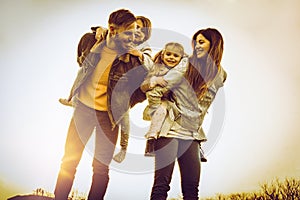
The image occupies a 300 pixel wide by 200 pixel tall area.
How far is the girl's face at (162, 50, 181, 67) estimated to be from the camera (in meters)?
2.60

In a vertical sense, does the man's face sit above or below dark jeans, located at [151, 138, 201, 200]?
above

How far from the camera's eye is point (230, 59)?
8.92 feet

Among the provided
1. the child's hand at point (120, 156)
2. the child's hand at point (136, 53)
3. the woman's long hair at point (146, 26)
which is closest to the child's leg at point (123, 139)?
the child's hand at point (120, 156)

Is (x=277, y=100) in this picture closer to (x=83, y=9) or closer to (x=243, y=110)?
(x=243, y=110)

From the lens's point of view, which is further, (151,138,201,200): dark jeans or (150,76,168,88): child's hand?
(150,76,168,88): child's hand

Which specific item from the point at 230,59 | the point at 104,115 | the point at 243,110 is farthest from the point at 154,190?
the point at 230,59

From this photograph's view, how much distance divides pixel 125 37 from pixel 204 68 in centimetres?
49

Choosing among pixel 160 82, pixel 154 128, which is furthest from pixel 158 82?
pixel 154 128

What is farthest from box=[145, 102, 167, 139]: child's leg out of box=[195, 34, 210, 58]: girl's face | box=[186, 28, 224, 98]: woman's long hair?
box=[195, 34, 210, 58]: girl's face

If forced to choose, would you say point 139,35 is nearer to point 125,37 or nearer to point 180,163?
point 125,37

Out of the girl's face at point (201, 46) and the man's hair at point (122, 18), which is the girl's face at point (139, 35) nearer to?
the man's hair at point (122, 18)

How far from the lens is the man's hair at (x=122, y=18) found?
2.61m

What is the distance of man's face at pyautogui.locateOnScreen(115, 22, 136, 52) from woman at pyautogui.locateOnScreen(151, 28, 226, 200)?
0.29 m

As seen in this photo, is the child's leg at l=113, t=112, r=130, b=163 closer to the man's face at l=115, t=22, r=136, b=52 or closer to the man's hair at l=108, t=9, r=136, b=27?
the man's face at l=115, t=22, r=136, b=52
